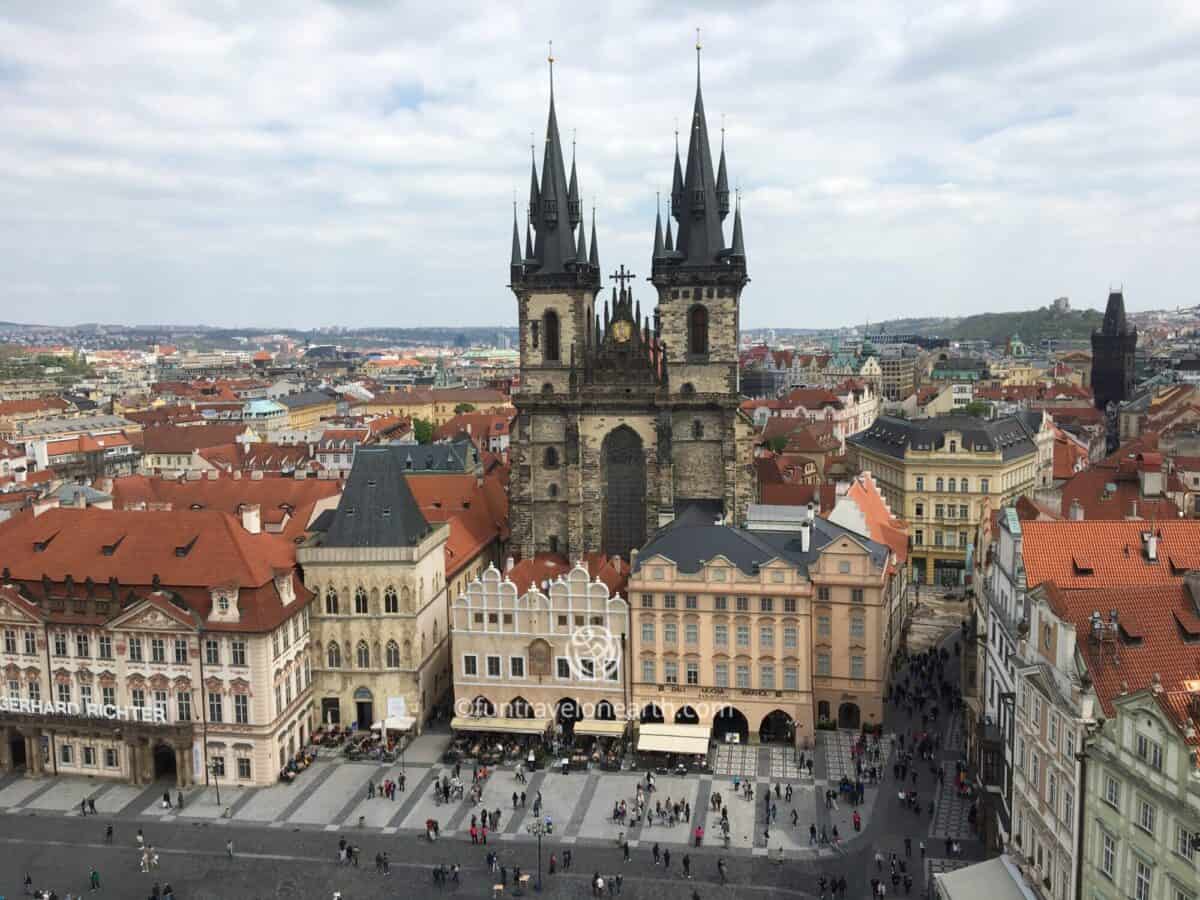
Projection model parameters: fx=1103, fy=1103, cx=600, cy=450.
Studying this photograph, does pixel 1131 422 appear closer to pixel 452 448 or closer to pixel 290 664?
pixel 452 448

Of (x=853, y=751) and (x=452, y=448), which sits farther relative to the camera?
(x=452, y=448)

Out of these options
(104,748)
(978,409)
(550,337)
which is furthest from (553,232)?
(978,409)

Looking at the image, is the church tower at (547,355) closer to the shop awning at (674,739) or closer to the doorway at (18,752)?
the shop awning at (674,739)

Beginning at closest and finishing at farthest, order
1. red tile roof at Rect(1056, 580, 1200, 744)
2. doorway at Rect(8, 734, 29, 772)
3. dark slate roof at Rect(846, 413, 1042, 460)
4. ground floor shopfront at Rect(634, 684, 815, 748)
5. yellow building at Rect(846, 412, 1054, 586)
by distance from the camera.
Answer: red tile roof at Rect(1056, 580, 1200, 744) < ground floor shopfront at Rect(634, 684, 815, 748) < doorway at Rect(8, 734, 29, 772) < yellow building at Rect(846, 412, 1054, 586) < dark slate roof at Rect(846, 413, 1042, 460)

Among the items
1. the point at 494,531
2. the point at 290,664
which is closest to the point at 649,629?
the point at 290,664

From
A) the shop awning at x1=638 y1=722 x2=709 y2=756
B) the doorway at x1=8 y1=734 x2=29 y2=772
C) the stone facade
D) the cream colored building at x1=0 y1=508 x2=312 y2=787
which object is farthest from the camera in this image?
the stone facade

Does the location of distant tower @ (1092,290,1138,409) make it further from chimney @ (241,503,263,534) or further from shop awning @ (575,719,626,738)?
chimney @ (241,503,263,534)

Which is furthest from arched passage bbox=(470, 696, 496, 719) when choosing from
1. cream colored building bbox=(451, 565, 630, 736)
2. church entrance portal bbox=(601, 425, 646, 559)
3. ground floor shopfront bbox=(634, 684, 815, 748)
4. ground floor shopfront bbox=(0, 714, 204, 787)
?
church entrance portal bbox=(601, 425, 646, 559)

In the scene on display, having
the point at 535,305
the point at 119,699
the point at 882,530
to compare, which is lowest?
the point at 119,699
